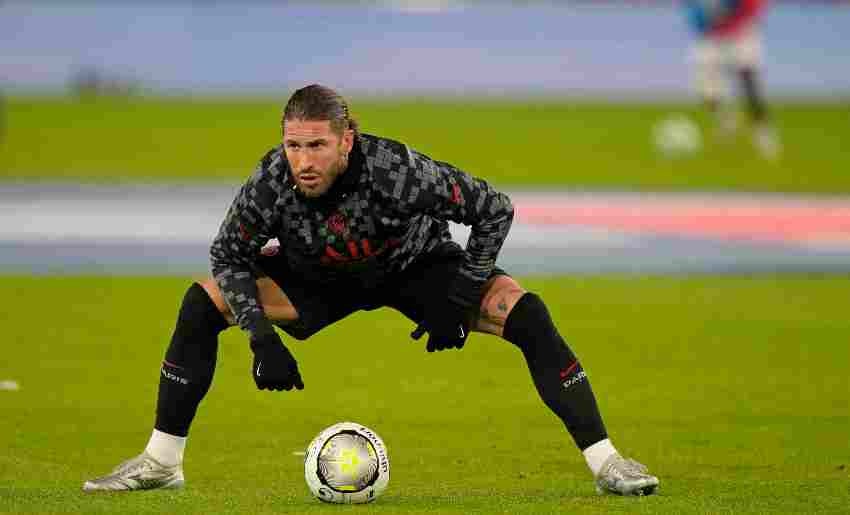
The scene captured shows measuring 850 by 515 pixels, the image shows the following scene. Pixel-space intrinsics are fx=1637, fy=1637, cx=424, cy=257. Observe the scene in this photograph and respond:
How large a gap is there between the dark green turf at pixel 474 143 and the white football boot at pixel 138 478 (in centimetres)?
1631

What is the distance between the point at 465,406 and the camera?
9.14 m

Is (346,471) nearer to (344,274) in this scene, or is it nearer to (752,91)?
(344,274)

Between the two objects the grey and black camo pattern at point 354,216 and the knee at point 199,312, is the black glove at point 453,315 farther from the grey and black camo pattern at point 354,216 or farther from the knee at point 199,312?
the knee at point 199,312

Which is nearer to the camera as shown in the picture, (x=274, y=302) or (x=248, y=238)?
(x=248, y=238)

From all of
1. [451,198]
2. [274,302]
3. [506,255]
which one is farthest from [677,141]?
[451,198]

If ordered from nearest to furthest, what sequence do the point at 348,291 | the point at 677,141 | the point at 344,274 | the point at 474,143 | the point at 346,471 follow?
the point at 346,471 → the point at 344,274 → the point at 348,291 → the point at 677,141 → the point at 474,143

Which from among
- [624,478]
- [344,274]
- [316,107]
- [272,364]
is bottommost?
[624,478]

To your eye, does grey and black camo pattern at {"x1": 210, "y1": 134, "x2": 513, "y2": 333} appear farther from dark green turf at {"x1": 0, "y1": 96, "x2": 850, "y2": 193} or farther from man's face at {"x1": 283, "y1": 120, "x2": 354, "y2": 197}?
dark green turf at {"x1": 0, "y1": 96, "x2": 850, "y2": 193}

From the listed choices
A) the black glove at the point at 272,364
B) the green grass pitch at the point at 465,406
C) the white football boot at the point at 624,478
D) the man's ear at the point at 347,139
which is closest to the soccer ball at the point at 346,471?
the green grass pitch at the point at 465,406

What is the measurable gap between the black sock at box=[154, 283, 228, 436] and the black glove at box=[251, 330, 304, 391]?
321 mm

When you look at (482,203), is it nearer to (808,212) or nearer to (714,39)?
(808,212)

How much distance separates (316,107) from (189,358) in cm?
123

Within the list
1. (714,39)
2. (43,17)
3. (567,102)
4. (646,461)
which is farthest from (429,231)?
(43,17)

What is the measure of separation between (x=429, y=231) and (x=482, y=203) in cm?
45
